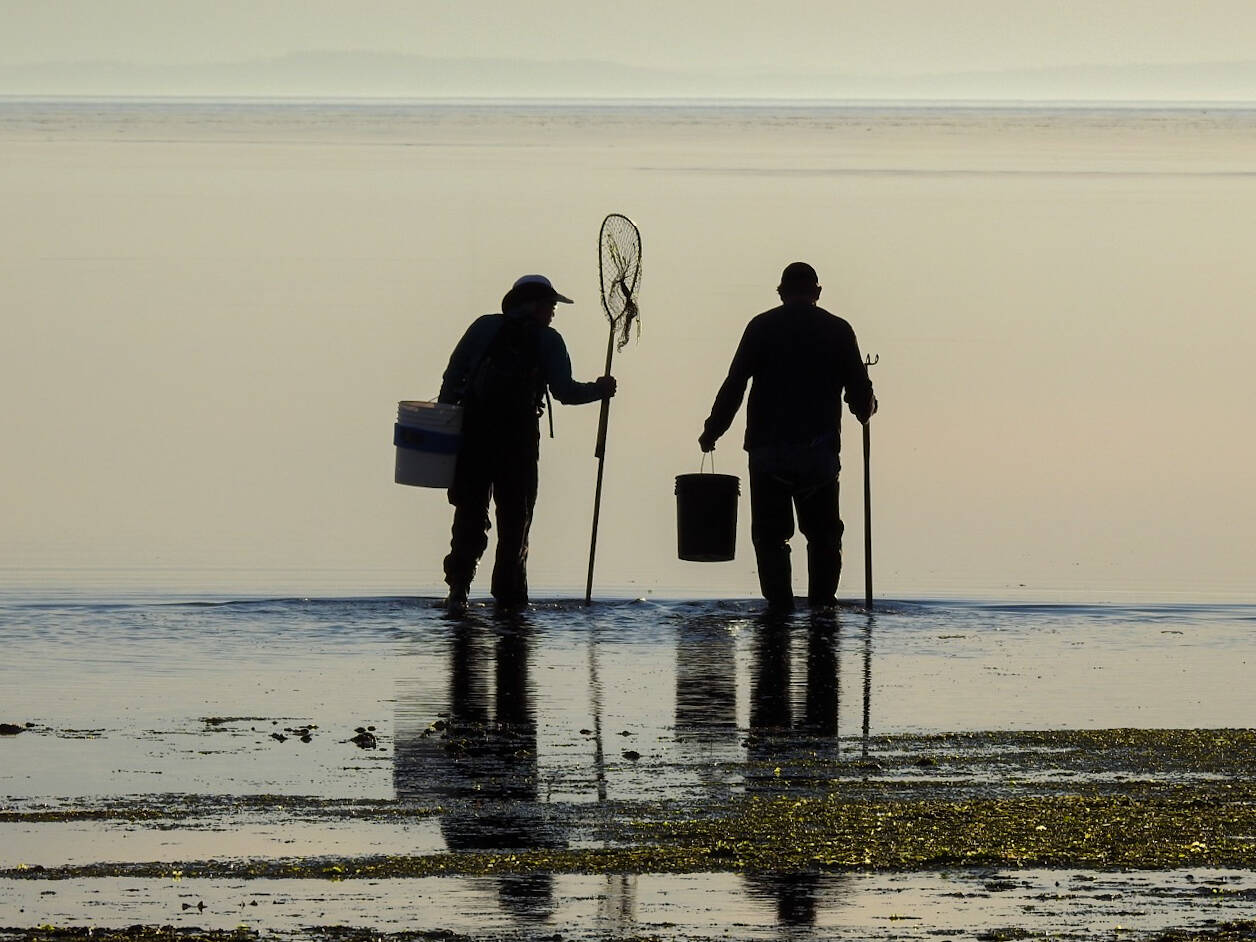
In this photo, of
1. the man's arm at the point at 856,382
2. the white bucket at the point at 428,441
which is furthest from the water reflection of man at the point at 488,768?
the man's arm at the point at 856,382

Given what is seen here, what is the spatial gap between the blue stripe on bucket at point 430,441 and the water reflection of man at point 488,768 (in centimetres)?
215

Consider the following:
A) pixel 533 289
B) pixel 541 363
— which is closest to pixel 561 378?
pixel 541 363

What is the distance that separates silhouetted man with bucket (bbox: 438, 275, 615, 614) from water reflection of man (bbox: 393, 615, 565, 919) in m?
2.04

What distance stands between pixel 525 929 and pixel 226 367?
20902mm

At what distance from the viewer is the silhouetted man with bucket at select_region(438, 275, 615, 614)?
15.0m

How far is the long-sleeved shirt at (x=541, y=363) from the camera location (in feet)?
49.3

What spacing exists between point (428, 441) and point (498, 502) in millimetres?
527

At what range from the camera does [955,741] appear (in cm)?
1028

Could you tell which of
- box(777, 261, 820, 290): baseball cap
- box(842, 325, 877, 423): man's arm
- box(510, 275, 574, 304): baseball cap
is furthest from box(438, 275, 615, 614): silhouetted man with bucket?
box(842, 325, 877, 423): man's arm

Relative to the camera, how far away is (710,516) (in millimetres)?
15477

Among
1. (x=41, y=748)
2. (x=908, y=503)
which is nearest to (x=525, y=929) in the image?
(x=41, y=748)

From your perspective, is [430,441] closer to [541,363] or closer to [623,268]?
[541,363]

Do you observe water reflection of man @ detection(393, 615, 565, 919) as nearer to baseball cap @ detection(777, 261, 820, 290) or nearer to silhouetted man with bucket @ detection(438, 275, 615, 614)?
silhouetted man with bucket @ detection(438, 275, 615, 614)

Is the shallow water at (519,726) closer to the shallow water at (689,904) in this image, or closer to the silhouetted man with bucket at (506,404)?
the shallow water at (689,904)
